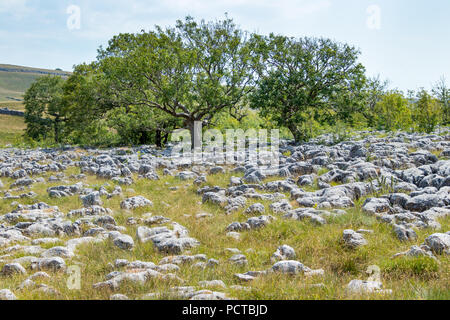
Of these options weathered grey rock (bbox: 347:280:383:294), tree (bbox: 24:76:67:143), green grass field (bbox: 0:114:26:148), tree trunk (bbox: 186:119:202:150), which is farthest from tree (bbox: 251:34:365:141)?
green grass field (bbox: 0:114:26:148)

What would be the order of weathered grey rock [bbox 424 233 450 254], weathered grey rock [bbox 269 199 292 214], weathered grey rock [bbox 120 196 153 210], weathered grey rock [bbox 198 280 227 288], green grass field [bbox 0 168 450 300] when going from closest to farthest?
green grass field [bbox 0 168 450 300], weathered grey rock [bbox 198 280 227 288], weathered grey rock [bbox 424 233 450 254], weathered grey rock [bbox 269 199 292 214], weathered grey rock [bbox 120 196 153 210]

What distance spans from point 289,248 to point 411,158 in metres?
8.35

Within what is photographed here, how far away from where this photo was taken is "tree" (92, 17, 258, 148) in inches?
813

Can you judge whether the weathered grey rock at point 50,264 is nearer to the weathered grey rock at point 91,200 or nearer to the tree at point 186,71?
the weathered grey rock at point 91,200

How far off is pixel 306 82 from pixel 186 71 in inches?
297

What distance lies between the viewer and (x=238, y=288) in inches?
172

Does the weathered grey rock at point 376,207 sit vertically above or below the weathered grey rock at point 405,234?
above

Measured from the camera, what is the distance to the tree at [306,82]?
20.5 meters

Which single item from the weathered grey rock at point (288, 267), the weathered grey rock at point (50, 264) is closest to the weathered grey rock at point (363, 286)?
the weathered grey rock at point (288, 267)

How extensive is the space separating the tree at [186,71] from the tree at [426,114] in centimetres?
1226

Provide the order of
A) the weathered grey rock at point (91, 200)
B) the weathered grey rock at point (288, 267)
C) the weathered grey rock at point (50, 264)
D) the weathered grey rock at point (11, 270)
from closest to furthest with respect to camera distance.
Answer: the weathered grey rock at point (288, 267) → the weathered grey rock at point (11, 270) → the weathered grey rock at point (50, 264) → the weathered grey rock at point (91, 200)

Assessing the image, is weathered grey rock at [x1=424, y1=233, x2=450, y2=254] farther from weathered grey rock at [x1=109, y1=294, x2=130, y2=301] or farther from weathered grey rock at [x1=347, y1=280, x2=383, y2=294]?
weathered grey rock at [x1=109, y1=294, x2=130, y2=301]

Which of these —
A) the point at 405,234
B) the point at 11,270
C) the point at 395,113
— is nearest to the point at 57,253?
the point at 11,270

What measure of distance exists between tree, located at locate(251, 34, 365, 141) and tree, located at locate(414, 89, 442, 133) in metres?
6.40
